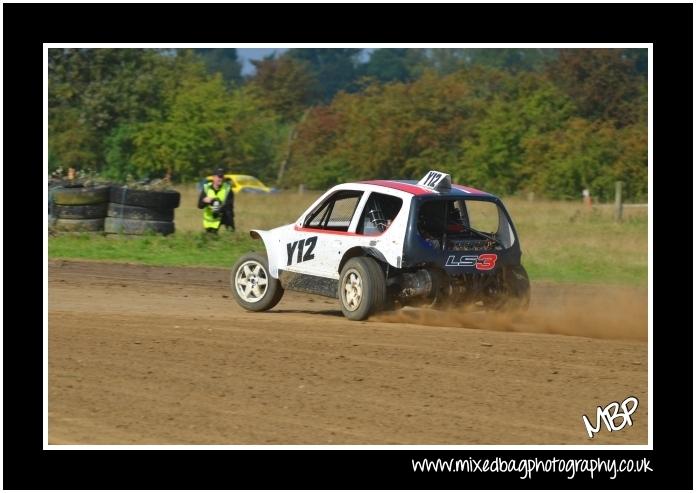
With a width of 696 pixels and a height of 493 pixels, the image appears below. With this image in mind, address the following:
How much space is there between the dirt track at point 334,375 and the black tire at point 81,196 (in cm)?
889

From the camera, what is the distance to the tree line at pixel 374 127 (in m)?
42.5

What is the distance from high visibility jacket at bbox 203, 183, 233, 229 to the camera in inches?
944

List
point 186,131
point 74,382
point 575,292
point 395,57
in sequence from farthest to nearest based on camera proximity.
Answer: point 395,57 < point 186,131 < point 575,292 < point 74,382

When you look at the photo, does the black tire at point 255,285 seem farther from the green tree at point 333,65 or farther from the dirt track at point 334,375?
the green tree at point 333,65

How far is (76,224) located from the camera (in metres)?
24.6

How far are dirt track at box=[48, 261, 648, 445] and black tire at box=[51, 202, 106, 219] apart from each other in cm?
886

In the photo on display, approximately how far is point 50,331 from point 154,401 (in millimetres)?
3309

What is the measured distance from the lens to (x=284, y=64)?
89750mm

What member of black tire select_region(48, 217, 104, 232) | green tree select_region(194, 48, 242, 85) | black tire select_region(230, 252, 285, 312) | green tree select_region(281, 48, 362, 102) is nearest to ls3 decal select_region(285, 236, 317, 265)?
black tire select_region(230, 252, 285, 312)

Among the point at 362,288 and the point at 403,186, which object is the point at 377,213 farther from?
the point at 362,288

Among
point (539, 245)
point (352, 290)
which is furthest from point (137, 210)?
point (352, 290)

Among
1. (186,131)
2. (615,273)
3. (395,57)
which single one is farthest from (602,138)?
(395,57)

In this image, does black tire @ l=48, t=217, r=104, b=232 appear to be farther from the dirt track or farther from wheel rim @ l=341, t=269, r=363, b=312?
wheel rim @ l=341, t=269, r=363, b=312

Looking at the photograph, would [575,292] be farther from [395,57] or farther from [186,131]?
[395,57]
